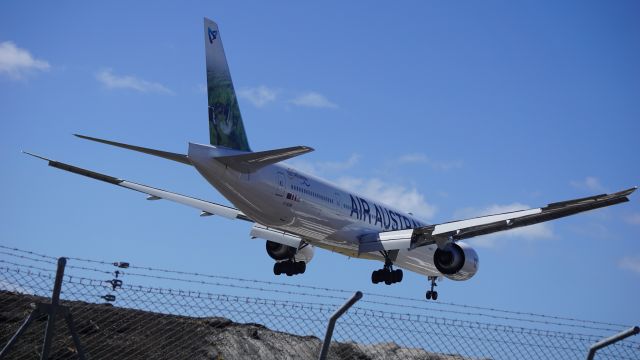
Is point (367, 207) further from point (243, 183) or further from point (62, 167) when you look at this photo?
point (62, 167)

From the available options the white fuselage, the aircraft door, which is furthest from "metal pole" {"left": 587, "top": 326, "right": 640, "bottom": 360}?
the aircraft door

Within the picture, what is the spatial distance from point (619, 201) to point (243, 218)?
47.9 ft

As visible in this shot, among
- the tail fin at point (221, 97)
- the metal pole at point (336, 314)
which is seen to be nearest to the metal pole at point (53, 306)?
the metal pole at point (336, 314)

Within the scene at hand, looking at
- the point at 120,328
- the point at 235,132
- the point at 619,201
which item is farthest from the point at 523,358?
the point at 235,132

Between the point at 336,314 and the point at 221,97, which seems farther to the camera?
the point at 221,97

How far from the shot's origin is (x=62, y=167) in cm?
2675

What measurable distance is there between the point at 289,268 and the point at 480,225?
27.0 feet

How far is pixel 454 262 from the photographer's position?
30.7m

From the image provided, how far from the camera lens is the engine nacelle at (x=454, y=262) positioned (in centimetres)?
3075

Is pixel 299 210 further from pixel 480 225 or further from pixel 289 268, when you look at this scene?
pixel 480 225

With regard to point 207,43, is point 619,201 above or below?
below

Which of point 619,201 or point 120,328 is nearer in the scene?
point 120,328

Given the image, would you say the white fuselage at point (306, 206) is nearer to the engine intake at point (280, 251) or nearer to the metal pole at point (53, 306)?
the engine intake at point (280, 251)

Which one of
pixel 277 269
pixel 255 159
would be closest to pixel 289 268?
pixel 277 269
